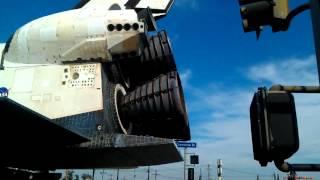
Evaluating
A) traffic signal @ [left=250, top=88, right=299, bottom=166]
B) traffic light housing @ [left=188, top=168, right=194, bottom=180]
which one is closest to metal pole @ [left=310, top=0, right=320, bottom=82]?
traffic signal @ [left=250, top=88, right=299, bottom=166]

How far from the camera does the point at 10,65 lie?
12.3 meters

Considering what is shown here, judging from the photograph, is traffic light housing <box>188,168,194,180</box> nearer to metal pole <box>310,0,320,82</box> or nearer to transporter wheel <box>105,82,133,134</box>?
transporter wheel <box>105,82,133,134</box>

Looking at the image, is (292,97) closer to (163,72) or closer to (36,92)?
(36,92)

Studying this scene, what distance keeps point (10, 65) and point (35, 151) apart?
2.99m

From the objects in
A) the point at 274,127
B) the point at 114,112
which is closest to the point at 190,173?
the point at 114,112

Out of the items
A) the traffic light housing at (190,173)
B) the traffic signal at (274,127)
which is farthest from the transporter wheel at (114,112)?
the traffic light housing at (190,173)

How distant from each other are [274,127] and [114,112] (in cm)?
984

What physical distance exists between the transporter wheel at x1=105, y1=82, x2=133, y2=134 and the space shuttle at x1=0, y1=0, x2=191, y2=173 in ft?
0.10

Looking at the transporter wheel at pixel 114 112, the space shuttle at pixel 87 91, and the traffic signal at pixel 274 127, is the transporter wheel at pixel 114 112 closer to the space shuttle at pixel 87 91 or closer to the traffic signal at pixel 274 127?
the space shuttle at pixel 87 91

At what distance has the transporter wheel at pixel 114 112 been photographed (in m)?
11.9

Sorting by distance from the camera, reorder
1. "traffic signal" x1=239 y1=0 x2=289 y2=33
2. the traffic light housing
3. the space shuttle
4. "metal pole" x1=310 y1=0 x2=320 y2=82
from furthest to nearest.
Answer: the traffic light housing → the space shuttle → "traffic signal" x1=239 y1=0 x2=289 y2=33 → "metal pole" x1=310 y1=0 x2=320 y2=82

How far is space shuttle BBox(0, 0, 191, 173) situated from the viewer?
1090 cm

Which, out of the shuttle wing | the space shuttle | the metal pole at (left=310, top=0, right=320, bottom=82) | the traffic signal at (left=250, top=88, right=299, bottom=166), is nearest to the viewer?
the metal pole at (left=310, top=0, right=320, bottom=82)

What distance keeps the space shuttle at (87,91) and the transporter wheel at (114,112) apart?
0.10 ft
